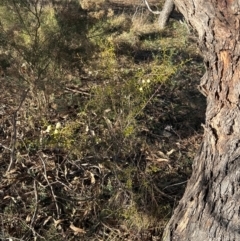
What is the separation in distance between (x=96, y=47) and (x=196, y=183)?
2.22 m

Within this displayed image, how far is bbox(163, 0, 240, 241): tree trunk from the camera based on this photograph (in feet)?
5.97

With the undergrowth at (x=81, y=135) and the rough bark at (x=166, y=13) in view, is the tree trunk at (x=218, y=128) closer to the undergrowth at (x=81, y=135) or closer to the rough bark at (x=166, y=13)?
the undergrowth at (x=81, y=135)

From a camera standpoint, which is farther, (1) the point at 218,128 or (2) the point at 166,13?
(2) the point at 166,13

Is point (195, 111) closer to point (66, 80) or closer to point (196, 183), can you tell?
point (66, 80)

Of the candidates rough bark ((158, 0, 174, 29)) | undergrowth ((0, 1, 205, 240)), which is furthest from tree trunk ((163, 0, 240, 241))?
rough bark ((158, 0, 174, 29))

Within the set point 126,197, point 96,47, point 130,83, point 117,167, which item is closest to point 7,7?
point 96,47

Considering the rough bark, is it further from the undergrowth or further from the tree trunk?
the tree trunk

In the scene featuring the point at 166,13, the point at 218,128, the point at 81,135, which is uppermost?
the point at 166,13

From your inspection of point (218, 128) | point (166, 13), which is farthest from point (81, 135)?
point (166, 13)

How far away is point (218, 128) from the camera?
6.66 ft

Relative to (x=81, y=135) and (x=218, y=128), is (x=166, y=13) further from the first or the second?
(x=218, y=128)

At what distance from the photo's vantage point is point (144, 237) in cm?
292

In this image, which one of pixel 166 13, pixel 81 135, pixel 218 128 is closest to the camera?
pixel 218 128

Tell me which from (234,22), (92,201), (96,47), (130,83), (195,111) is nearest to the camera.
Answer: (234,22)
